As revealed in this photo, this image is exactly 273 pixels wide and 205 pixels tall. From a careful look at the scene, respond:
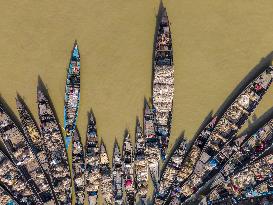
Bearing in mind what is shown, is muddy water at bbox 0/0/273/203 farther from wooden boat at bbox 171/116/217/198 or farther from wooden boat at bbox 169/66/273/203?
wooden boat at bbox 171/116/217/198

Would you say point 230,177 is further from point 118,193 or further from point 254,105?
point 118,193

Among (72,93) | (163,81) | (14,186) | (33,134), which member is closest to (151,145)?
(163,81)

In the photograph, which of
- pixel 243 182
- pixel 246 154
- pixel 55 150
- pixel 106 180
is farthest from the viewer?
pixel 106 180

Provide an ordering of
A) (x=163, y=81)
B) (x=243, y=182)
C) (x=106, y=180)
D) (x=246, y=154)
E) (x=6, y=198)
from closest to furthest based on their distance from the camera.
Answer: (x=6, y=198) → (x=163, y=81) → (x=246, y=154) → (x=243, y=182) → (x=106, y=180)

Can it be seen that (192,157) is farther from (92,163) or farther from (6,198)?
(6,198)

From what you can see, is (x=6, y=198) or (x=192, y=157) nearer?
(x=6, y=198)

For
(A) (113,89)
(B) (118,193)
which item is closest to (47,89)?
(A) (113,89)
